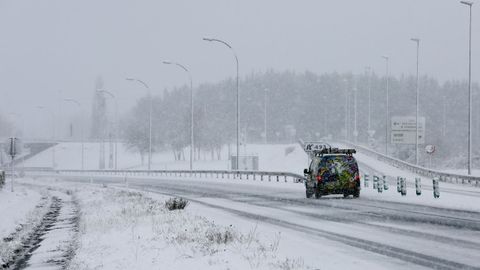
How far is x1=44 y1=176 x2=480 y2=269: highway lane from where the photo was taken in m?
11.2

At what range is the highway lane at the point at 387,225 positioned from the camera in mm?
11192

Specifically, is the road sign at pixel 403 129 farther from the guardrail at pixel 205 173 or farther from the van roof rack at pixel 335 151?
the van roof rack at pixel 335 151

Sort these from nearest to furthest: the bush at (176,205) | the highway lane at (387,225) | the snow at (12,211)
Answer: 1. the highway lane at (387,225)
2. the snow at (12,211)
3. the bush at (176,205)

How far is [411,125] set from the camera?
6244 cm

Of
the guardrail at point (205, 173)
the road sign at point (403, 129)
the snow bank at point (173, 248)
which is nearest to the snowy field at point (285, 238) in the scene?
the snow bank at point (173, 248)

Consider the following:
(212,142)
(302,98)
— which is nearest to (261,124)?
(302,98)

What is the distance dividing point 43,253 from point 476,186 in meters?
31.9

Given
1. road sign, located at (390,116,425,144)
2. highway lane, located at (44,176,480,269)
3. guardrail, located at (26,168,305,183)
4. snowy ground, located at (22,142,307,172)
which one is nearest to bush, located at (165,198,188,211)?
highway lane, located at (44,176,480,269)

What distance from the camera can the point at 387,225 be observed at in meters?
16.0

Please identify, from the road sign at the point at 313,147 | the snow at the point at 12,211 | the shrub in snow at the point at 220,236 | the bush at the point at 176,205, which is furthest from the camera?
the road sign at the point at 313,147

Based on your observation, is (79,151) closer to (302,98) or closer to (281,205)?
(302,98)

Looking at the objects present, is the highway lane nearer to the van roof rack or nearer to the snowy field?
the snowy field

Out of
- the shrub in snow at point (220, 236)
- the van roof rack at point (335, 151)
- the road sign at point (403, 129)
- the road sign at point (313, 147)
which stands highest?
the road sign at point (403, 129)

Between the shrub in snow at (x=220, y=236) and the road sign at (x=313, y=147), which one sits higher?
the road sign at (x=313, y=147)
